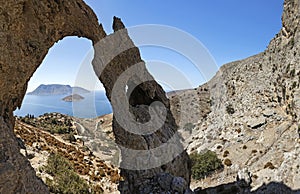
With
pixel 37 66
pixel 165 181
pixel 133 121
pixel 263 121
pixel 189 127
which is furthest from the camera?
pixel 189 127

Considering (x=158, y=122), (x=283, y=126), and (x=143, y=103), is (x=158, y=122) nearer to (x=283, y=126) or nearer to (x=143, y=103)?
(x=143, y=103)

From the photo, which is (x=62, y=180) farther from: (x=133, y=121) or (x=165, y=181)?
(x=165, y=181)

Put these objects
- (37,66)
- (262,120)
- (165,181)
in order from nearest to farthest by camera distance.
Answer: (37,66) < (165,181) < (262,120)

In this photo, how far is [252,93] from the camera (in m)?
40.6

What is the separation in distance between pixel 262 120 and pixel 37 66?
3205cm

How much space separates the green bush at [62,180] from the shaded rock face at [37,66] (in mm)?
4785

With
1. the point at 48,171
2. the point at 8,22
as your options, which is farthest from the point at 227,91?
the point at 8,22

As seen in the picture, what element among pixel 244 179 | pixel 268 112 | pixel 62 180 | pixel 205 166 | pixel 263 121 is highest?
pixel 268 112

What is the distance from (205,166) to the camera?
27078 millimetres

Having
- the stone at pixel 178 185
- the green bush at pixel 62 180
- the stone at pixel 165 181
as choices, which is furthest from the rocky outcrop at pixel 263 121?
the green bush at pixel 62 180

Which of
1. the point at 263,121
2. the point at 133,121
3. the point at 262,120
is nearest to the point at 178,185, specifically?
the point at 133,121

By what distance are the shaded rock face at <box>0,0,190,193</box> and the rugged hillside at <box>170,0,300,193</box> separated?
10.4 meters

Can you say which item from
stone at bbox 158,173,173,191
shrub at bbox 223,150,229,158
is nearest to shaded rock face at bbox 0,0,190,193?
stone at bbox 158,173,173,191

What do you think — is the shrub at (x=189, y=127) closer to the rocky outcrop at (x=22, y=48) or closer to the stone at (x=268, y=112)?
the stone at (x=268, y=112)
